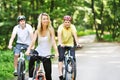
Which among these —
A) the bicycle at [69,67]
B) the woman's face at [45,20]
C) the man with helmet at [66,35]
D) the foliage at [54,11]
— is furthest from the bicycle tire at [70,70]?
the foliage at [54,11]

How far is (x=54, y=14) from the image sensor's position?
2933cm

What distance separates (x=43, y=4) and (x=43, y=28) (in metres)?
23.5

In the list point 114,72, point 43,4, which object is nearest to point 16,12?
point 43,4

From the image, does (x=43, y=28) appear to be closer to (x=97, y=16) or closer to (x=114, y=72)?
(x=114, y=72)

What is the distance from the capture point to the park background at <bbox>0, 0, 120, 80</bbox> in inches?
780

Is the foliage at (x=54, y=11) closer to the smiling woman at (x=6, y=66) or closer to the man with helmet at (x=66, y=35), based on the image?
the smiling woman at (x=6, y=66)

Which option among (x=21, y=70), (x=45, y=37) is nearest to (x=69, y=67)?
(x=21, y=70)

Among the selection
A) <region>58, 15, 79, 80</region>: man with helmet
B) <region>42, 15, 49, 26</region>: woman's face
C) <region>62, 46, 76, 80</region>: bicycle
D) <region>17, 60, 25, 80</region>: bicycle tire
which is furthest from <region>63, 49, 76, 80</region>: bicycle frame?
<region>42, 15, 49, 26</region>: woman's face

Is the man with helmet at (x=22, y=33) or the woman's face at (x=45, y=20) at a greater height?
the woman's face at (x=45, y=20)

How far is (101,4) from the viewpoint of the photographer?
43312 mm

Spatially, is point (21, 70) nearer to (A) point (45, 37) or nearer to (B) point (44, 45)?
(B) point (44, 45)

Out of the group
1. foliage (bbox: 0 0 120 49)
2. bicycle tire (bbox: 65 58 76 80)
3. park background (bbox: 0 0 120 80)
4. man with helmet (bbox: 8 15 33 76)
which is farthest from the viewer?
foliage (bbox: 0 0 120 49)

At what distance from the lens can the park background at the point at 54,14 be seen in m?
19.8

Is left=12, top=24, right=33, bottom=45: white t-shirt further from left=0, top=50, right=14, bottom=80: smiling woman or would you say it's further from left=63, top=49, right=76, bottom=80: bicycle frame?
left=0, top=50, right=14, bottom=80: smiling woman
